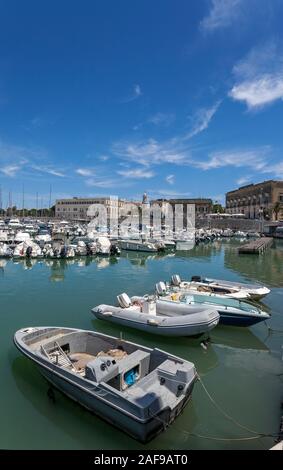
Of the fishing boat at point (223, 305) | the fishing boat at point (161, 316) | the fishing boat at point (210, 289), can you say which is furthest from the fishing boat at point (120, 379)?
the fishing boat at point (210, 289)

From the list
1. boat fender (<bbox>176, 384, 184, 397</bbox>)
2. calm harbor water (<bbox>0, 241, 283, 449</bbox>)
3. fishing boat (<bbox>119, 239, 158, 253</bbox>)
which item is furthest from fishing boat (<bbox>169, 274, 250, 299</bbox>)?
fishing boat (<bbox>119, 239, 158, 253</bbox>)

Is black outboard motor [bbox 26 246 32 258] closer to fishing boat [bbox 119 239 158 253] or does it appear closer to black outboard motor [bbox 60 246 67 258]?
black outboard motor [bbox 60 246 67 258]

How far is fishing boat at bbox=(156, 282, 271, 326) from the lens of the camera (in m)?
15.1

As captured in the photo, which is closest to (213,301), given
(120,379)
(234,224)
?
(120,379)

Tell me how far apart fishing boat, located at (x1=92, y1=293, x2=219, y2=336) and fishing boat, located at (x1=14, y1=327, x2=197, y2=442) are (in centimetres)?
322

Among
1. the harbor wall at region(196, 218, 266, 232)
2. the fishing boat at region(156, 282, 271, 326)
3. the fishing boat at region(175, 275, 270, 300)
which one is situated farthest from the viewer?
the harbor wall at region(196, 218, 266, 232)

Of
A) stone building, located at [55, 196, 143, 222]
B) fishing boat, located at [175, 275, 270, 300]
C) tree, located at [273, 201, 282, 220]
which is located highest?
stone building, located at [55, 196, 143, 222]

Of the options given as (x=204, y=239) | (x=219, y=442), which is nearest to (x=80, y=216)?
(x=204, y=239)

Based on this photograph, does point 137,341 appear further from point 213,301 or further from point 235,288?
point 235,288

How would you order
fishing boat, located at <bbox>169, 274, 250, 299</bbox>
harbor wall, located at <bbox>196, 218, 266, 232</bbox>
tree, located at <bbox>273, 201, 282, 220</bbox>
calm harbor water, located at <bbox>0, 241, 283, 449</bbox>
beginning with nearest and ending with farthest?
calm harbor water, located at <bbox>0, 241, 283, 449</bbox>
fishing boat, located at <bbox>169, 274, 250, 299</bbox>
harbor wall, located at <bbox>196, 218, 266, 232</bbox>
tree, located at <bbox>273, 201, 282, 220</bbox>

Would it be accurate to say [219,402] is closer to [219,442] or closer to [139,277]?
[219,442]

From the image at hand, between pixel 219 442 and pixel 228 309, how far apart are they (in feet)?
27.6

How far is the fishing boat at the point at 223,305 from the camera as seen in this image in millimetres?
15133

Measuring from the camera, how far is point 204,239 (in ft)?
234
